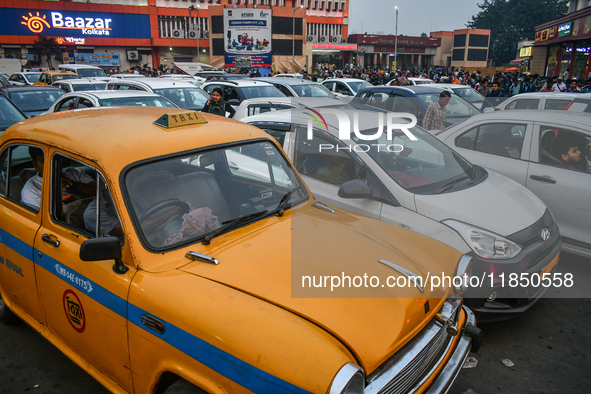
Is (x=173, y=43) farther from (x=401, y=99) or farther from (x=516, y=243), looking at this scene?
(x=516, y=243)

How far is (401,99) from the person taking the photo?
32.9 feet

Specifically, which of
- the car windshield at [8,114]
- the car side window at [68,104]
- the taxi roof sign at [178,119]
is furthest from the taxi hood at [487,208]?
the car windshield at [8,114]

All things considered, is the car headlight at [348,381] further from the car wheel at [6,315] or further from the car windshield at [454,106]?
the car windshield at [454,106]

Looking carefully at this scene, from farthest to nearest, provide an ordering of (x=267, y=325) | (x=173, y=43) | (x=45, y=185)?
(x=173, y=43) < (x=45, y=185) < (x=267, y=325)

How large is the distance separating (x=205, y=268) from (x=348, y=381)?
3.09ft

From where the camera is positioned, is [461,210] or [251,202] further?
[461,210]

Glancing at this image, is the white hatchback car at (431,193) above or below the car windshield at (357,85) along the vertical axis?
below

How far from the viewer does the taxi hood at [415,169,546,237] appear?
352 centimetres

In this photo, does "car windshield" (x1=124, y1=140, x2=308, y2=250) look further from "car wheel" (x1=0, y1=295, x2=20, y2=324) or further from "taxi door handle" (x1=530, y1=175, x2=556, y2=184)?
"taxi door handle" (x1=530, y1=175, x2=556, y2=184)

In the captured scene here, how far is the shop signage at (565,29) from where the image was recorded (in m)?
24.3

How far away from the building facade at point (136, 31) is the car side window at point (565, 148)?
45.5 metres

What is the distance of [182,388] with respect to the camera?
6.32ft

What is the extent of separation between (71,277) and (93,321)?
1.00 ft

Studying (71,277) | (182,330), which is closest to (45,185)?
(71,277)
